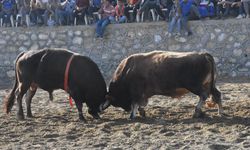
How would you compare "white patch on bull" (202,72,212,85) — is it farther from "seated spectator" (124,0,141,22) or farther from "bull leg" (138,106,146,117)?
"seated spectator" (124,0,141,22)

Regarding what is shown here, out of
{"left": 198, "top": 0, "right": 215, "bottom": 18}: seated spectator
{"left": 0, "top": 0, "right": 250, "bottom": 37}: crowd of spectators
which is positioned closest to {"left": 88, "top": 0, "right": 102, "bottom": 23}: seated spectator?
{"left": 0, "top": 0, "right": 250, "bottom": 37}: crowd of spectators

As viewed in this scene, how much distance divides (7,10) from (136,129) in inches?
471

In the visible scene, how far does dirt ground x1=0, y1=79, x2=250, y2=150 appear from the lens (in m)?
8.69

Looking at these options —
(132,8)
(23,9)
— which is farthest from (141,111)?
(23,9)

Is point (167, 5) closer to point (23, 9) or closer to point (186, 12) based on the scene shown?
point (186, 12)

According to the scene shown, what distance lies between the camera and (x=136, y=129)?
9789 millimetres

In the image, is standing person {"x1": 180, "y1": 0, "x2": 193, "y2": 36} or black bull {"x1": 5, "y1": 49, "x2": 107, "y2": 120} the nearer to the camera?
black bull {"x1": 5, "y1": 49, "x2": 107, "y2": 120}

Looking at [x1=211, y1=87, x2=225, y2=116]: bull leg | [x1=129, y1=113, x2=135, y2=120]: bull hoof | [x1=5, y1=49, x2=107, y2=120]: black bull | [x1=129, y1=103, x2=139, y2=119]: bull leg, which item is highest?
[x1=5, y1=49, x2=107, y2=120]: black bull

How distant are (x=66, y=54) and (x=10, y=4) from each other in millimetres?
9937

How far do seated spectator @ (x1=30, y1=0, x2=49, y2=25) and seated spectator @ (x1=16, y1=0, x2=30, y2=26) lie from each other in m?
0.15

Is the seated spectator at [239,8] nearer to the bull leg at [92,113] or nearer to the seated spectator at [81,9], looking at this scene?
the seated spectator at [81,9]

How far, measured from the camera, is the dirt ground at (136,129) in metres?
8.69

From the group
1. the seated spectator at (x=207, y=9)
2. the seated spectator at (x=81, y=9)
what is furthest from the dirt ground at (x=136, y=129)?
the seated spectator at (x=81, y=9)

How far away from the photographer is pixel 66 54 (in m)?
11.3
